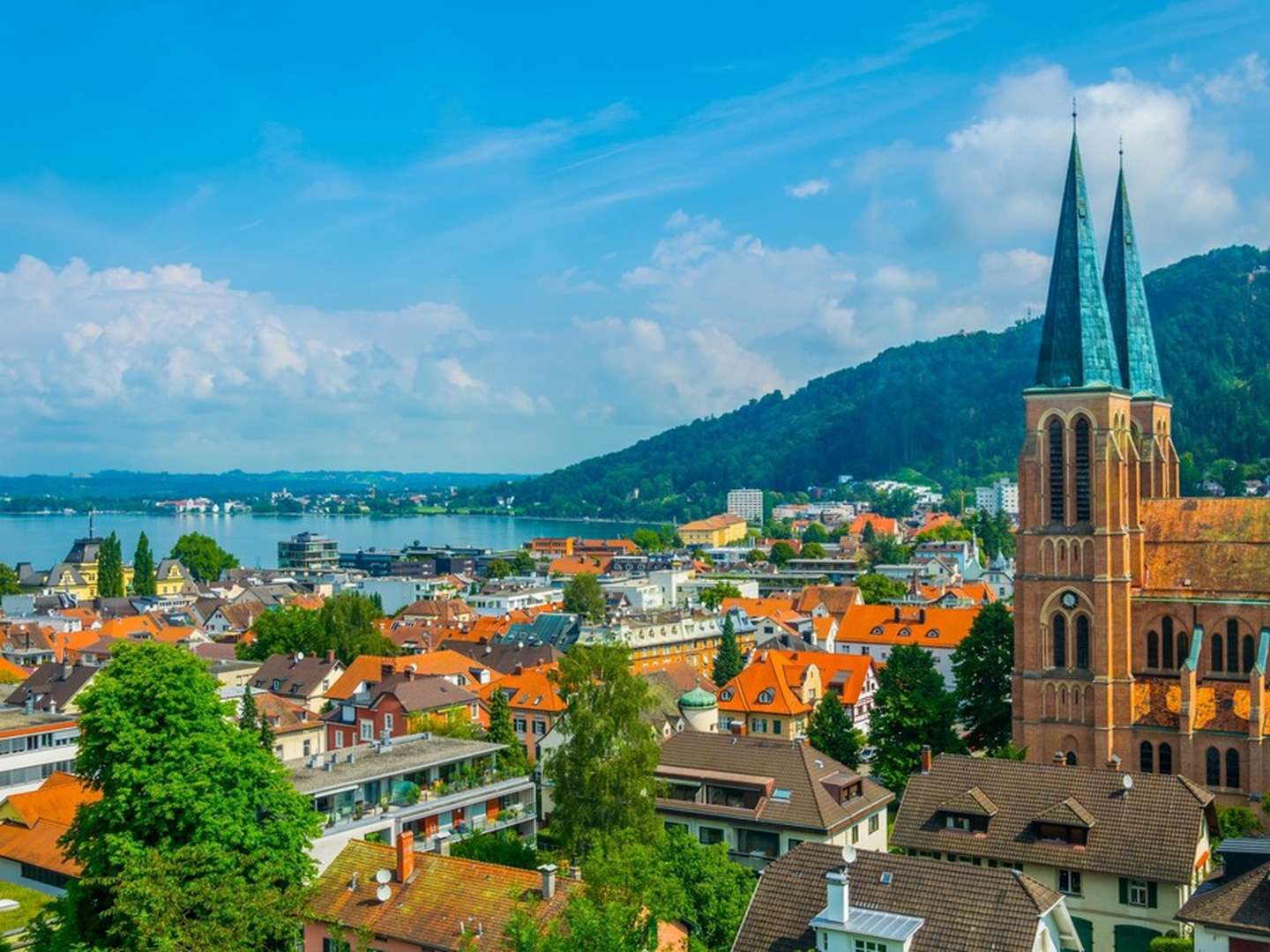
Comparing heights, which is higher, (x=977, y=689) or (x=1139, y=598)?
(x=1139, y=598)

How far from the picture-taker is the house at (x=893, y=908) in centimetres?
2791

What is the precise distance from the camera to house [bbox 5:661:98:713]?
220ft

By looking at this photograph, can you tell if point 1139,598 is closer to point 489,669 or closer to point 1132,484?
point 1132,484

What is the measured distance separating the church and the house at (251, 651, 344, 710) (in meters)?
40.7

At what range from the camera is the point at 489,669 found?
80000 millimetres

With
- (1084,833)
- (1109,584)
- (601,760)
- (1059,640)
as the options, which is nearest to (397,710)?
(601,760)

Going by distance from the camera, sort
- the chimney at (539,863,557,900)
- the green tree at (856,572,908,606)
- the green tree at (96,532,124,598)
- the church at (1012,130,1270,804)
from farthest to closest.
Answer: the green tree at (96,532,124,598) → the green tree at (856,572,908,606) → the church at (1012,130,1270,804) → the chimney at (539,863,557,900)

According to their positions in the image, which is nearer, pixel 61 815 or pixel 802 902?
pixel 802 902

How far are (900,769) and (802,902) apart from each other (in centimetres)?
2436

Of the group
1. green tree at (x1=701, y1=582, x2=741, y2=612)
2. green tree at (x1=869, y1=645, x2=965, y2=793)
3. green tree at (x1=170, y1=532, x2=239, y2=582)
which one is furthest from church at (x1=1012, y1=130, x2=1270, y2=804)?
green tree at (x1=170, y1=532, x2=239, y2=582)

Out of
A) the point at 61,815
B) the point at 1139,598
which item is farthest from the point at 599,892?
the point at 1139,598

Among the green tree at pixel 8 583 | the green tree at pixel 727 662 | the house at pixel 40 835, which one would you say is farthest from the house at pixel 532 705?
the green tree at pixel 8 583

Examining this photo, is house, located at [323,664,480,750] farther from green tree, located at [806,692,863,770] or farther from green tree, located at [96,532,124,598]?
green tree, located at [96,532,124,598]

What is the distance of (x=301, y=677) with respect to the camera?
76938 millimetres
